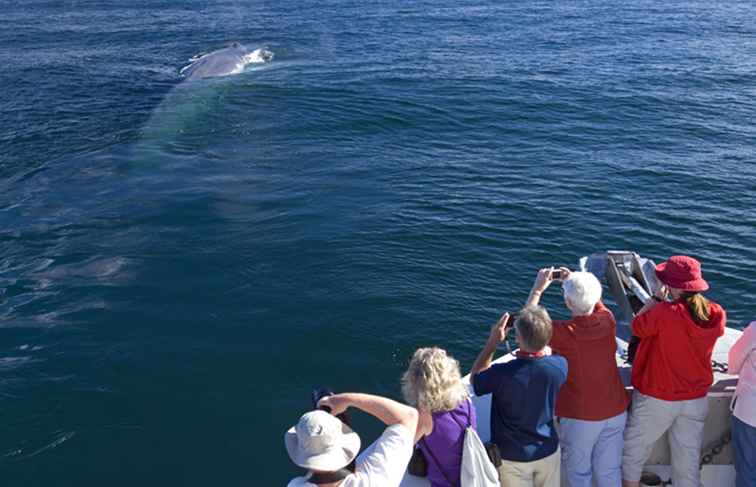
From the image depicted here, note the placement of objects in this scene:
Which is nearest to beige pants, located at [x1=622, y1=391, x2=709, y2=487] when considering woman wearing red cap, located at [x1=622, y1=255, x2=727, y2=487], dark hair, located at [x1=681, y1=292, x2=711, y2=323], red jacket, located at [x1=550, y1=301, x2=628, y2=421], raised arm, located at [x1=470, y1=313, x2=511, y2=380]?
woman wearing red cap, located at [x1=622, y1=255, x2=727, y2=487]

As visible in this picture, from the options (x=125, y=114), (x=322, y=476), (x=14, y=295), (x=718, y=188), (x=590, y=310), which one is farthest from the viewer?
(x=125, y=114)

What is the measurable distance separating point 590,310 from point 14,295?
1279cm

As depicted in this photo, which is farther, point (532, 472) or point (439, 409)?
point (532, 472)

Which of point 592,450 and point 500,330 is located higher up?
point 500,330

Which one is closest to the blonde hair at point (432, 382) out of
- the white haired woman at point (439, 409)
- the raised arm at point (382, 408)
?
the white haired woman at point (439, 409)

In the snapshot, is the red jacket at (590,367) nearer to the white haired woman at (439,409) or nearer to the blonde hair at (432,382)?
the white haired woman at (439,409)

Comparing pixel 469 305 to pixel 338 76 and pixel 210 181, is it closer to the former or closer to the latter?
pixel 210 181

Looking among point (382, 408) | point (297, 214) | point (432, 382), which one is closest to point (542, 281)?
point (432, 382)

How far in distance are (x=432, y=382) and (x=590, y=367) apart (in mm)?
1957

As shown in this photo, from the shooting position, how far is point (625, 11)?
162ft

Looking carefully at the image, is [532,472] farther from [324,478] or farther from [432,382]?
[324,478]

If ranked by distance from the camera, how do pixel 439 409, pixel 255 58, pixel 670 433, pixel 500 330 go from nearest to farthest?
pixel 439 409 < pixel 500 330 < pixel 670 433 < pixel 255 58

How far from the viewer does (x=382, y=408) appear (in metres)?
5.86

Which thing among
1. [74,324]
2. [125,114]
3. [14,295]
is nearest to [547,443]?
[74,324]
